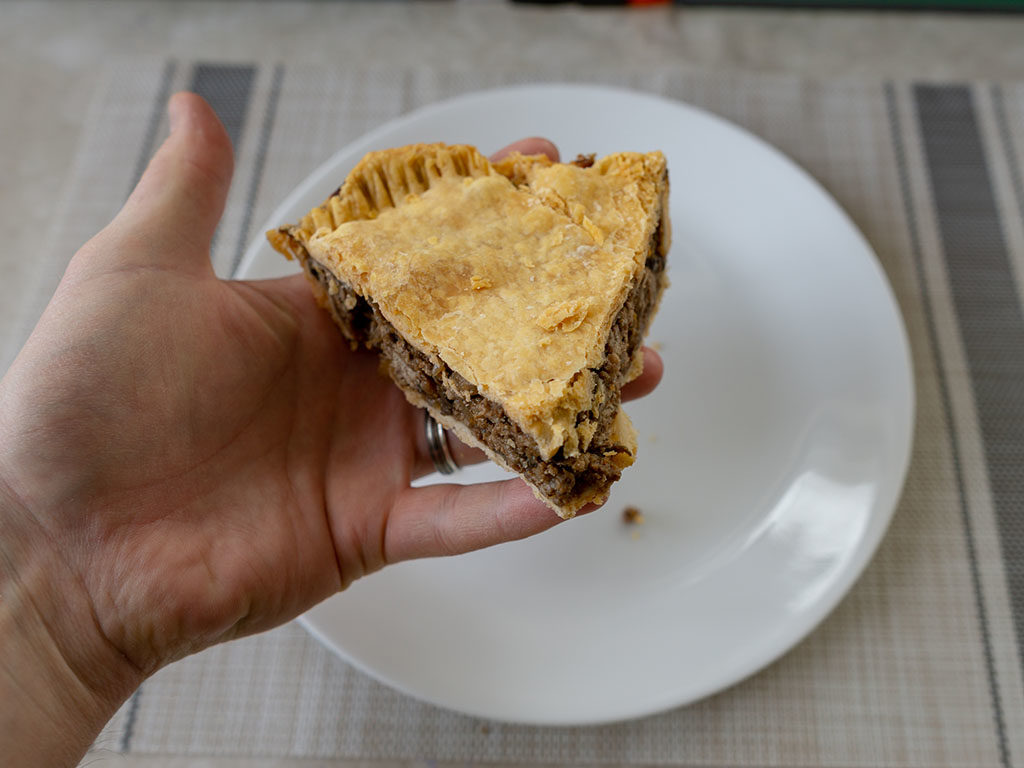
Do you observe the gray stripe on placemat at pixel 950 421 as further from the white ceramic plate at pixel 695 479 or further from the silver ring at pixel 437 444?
the silver ring at pixel 437 444

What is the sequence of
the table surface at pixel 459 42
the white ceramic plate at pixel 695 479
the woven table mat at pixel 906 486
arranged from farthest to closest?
the table surface at pixel 459 42, the woven table mat at pixel 906 486, the white ceramic plate at pixel 695 479

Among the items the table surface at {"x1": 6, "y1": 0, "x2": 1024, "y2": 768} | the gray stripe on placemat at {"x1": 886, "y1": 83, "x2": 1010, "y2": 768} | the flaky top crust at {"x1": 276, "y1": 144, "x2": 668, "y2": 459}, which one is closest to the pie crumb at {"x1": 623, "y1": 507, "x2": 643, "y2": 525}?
the flaky top crust at {"x1": 276, "y1": 144, "x2": 668, "y2": 459}

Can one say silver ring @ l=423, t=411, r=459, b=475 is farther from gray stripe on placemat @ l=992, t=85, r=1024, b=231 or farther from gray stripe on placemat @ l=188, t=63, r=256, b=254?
gray stripe on placemat @ l=992, t=85, r=1024, b=231

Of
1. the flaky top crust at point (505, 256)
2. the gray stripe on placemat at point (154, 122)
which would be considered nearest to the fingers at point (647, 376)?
the flaky top crust at point (505, 256)

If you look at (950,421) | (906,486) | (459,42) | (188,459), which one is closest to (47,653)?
(188,459)

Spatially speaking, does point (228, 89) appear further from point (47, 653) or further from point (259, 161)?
point (47, 653)
